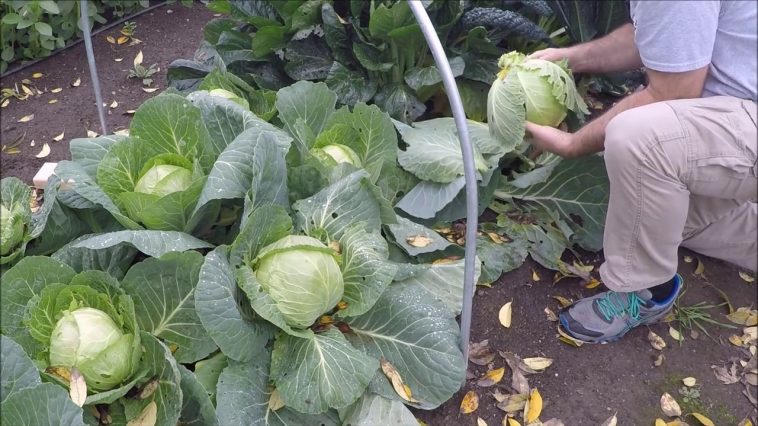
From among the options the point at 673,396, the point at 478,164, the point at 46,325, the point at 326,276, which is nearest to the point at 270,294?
the point at 326,276

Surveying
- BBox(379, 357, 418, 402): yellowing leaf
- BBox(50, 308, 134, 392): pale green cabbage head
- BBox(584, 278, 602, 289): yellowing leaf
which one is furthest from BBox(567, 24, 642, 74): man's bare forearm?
BBox(50, 308, 134, 392): pale green cabbage head

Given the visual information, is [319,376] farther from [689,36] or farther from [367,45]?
[367,45]

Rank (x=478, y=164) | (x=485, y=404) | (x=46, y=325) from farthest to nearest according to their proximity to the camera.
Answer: (x=478, y=164), (x=485, y=404), (x=46, y=325)

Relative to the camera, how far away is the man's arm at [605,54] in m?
3.00

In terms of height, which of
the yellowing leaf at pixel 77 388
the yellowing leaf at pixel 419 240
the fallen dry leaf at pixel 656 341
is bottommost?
the fallen dry leaf at pixel 656 341

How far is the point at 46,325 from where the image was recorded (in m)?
1.99

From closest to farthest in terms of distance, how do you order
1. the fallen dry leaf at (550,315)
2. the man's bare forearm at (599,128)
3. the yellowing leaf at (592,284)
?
the man's bare forearm at (599,128), the fallen dry leaf at (550,315), the yellowing leaf at (592,284)

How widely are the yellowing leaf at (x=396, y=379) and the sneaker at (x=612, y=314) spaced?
886mm

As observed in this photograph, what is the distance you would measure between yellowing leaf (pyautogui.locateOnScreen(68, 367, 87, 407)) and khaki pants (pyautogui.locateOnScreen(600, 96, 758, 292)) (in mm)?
2014

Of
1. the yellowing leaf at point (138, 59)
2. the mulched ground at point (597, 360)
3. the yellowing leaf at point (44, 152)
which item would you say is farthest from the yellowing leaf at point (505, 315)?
the yellowing leaf at point (138, 59)

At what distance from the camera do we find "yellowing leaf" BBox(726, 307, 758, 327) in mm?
2874

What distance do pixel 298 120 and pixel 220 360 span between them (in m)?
1.07

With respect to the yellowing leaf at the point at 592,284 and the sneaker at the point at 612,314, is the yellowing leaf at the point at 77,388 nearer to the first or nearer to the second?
the sneaker at the point at 612,314

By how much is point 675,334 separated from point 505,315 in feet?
2.54
